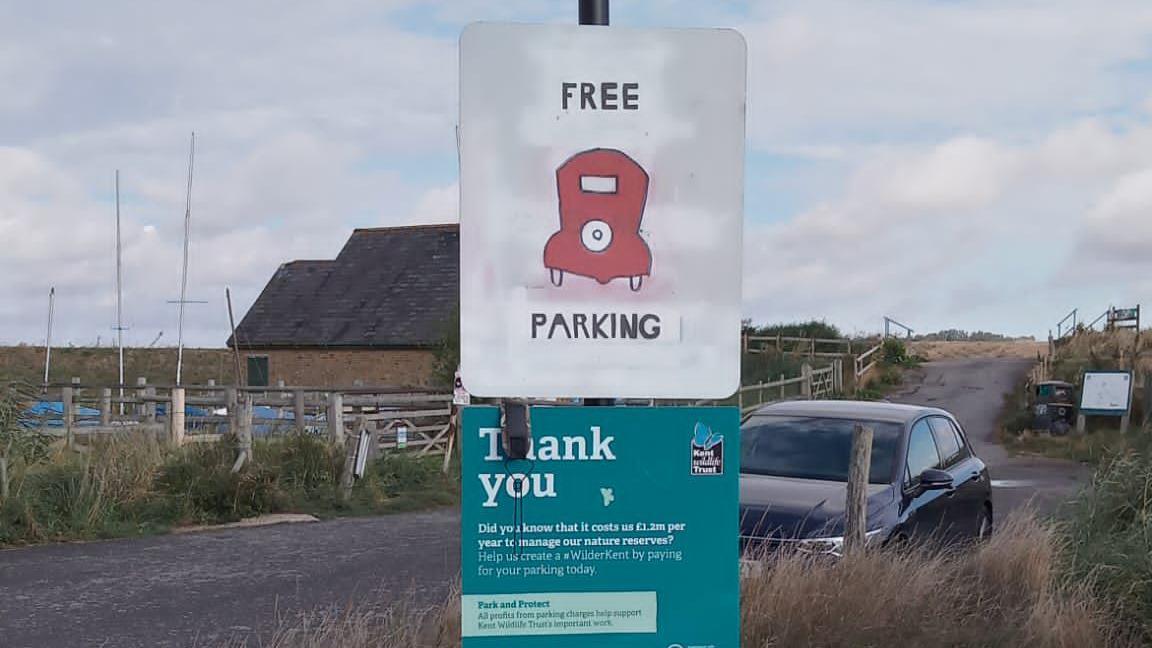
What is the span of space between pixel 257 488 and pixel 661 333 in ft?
42.3

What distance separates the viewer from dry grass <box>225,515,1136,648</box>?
612cm

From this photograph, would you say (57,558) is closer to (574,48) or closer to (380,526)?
(380,526)

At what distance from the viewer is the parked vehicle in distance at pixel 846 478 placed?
8.45 meters

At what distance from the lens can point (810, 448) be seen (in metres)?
10.0

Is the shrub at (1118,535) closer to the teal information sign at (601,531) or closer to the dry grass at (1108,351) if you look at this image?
the teal information sign at (601,531)

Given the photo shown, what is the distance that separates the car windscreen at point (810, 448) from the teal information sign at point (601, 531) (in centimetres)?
561

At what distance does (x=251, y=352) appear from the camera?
135 ft

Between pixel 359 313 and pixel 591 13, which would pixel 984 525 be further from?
pixel 359 313

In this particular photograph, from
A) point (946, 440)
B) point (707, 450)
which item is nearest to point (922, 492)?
point (946, 440)

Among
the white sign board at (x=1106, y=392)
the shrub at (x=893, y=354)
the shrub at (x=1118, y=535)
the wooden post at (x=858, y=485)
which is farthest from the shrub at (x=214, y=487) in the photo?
the shrub at (x=893, y=354)

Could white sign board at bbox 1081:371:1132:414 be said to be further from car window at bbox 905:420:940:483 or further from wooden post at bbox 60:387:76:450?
wooden post at bbox 60:387:76:450

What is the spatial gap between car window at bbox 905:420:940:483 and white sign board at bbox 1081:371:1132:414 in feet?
56.7

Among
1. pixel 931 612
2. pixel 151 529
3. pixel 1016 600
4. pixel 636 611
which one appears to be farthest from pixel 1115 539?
pixel 151 529

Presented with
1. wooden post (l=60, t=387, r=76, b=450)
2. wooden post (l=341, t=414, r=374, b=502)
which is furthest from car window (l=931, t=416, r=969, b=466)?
wooden post (l=60, t=387, r=76, b=450)
